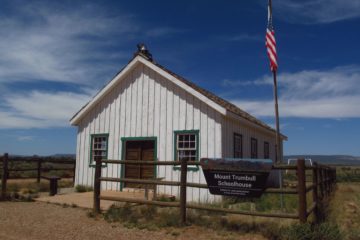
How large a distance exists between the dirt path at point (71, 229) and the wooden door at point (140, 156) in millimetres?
5244

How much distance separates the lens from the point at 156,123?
1502 centimetres

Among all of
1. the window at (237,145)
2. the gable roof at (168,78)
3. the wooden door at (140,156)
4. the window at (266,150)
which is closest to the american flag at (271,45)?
the gable roof at (168,78)

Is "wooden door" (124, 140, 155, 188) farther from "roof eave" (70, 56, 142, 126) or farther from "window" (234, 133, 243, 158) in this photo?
"window" (234, 133, 243, 158)

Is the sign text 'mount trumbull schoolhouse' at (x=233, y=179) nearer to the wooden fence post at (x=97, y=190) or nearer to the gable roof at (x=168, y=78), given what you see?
the wooden fence post at (x=97, y=190)

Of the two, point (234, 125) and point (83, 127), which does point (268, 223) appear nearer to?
point (234, 125)

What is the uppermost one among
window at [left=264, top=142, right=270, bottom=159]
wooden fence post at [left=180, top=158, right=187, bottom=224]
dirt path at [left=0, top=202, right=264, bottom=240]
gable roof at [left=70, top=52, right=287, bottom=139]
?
gable roof at [left=70, top=52, right=287, bottom=139]

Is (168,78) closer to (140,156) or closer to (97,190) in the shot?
(140,156)

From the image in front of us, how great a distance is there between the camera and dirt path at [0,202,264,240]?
7.66 meters

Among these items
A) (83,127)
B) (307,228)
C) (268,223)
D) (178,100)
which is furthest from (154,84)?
(307,228)

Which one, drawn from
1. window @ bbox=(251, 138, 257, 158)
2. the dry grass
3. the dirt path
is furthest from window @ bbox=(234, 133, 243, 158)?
the dirt path

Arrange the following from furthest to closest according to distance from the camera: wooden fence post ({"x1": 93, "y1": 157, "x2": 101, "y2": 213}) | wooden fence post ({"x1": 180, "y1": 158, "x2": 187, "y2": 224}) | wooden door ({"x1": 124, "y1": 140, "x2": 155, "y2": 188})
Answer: wooden door ({"x1": 124, "y1": 140, "x2": 155, "y2": 188})
wooden fence post ({"x1": 93, "y1": 157, "x2": 101, "y2": 213})
wooden fence post ({"x1": 180, "y1": 158, "x2": 187, "y2": 224})

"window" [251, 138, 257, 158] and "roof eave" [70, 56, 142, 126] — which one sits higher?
"roof eave" [70, 56, 142, 126]

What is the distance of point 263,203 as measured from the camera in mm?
11844

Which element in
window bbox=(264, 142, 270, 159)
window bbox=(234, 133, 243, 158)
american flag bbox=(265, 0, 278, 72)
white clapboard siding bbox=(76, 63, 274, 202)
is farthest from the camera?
window bbox=(264, 142, 270, 159)
